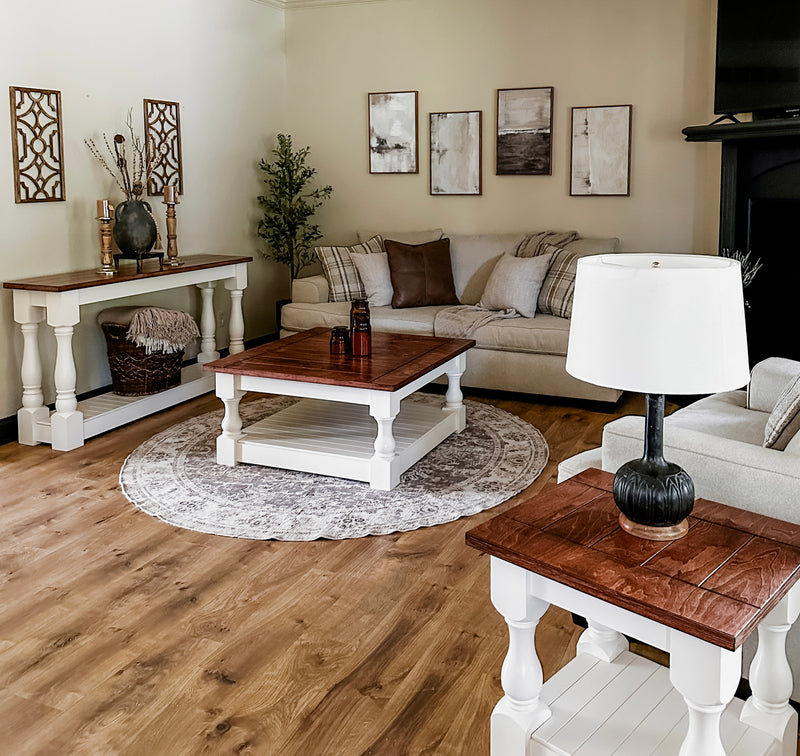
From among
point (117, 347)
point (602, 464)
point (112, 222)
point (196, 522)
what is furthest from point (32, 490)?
point (602, 464)

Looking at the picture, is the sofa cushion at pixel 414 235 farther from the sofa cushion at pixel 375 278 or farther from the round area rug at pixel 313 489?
the round area rug at pixel 313 489

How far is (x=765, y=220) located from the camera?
4.77 metres

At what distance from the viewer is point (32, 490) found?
12.2 feet

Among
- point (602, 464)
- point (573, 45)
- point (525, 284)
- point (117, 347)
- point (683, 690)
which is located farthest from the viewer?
point (573, 45)

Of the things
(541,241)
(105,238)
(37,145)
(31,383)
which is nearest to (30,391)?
(31,383)

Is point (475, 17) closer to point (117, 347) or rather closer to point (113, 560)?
point (117, 347)

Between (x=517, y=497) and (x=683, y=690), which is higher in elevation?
(x=683, y=690)

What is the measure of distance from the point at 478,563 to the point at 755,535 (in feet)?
4.31

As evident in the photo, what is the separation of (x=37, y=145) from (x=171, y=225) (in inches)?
35.2

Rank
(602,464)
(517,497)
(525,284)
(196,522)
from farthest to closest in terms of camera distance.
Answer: (525,284) < (517,497) < (196,522) < (602,464)

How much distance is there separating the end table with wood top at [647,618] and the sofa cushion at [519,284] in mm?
3317

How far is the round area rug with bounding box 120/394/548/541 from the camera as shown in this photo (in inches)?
132

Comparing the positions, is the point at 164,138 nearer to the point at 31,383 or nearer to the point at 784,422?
the point at 31,383

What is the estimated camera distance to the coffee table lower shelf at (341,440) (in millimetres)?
3754
